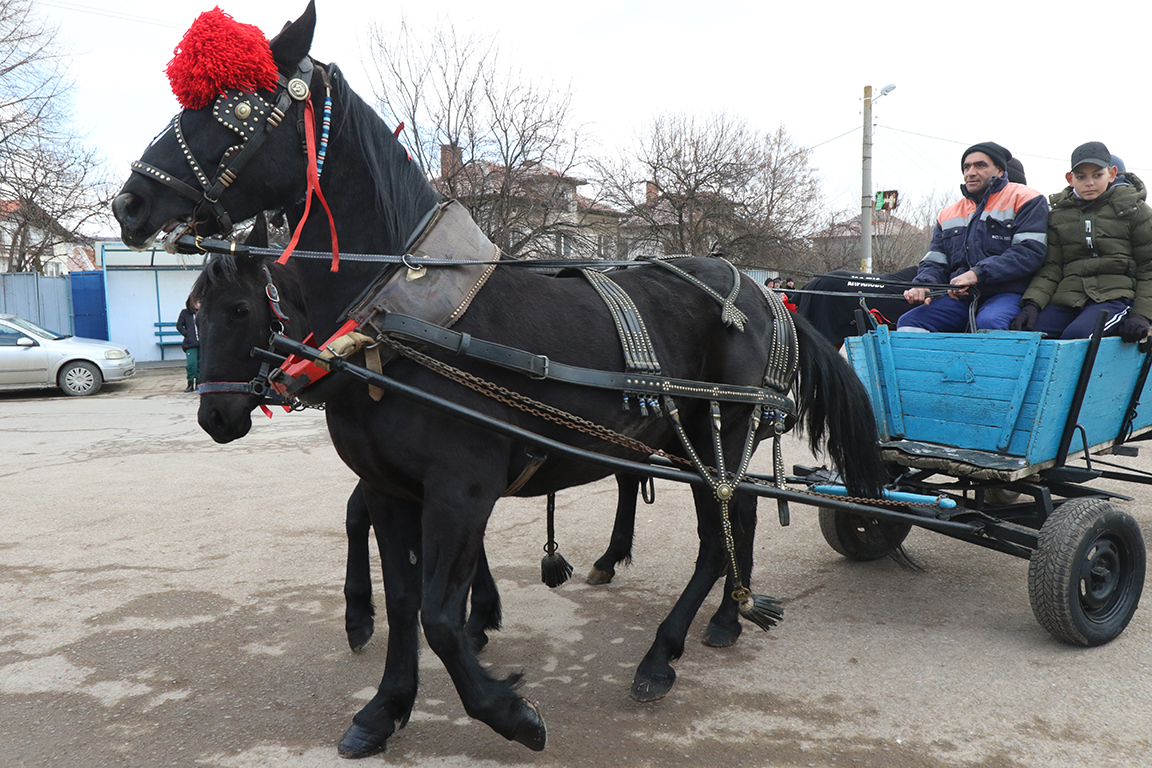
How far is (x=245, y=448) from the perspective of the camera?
27.1 ft

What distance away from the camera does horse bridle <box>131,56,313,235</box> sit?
2.29 m

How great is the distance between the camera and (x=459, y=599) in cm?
245

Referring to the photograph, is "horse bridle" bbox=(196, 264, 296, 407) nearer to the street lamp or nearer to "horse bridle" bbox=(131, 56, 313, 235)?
"horse bridle" bbox=(131, 56, 313, 235)

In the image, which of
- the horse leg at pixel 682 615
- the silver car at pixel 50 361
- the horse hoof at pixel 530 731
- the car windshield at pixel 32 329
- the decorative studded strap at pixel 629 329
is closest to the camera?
the horse hoof at pixel 530 731

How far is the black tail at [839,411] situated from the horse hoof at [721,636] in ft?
2.83

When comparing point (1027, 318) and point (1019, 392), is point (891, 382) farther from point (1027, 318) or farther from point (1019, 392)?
point (1027, 318)

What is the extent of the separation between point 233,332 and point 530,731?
82.1 inches

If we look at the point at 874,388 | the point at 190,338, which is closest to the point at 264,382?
the point at 874,388

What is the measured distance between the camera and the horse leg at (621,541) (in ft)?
13.9

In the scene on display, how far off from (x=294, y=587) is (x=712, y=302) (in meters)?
2.70

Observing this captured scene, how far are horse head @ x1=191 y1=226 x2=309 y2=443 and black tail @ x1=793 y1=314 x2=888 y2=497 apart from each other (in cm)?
237

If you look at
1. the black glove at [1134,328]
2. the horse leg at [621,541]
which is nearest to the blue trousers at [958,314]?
the black glove at [1134,328]

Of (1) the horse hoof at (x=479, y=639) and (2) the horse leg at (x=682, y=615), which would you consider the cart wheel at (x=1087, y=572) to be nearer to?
(2) the horse leg at (x=682, y=615)

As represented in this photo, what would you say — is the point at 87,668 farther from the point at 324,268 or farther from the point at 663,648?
the point at 663,648
